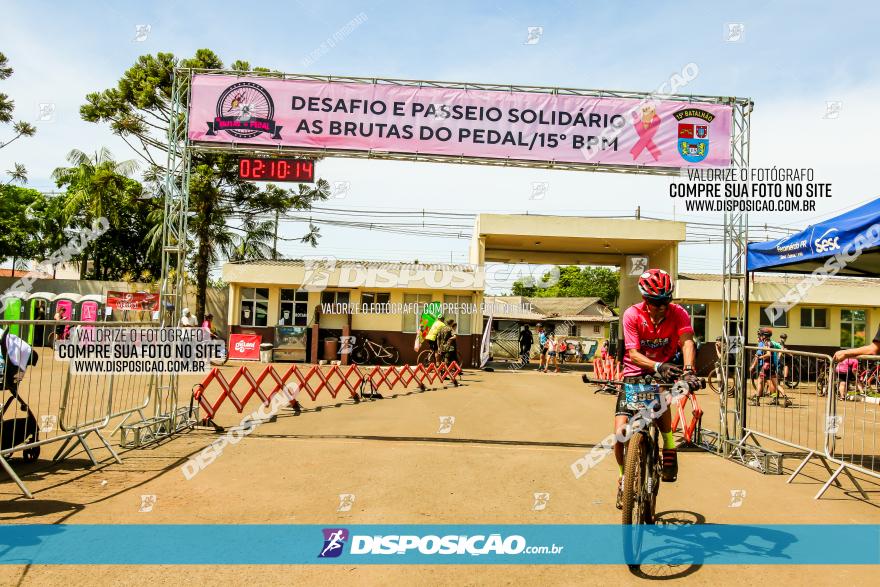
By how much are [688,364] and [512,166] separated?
600 cm

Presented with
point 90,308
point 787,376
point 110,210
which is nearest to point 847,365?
point 787,376

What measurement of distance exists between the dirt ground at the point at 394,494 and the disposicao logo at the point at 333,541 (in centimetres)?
22

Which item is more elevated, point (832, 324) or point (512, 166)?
point (512, 166)

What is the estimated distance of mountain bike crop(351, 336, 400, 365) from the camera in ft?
83.6

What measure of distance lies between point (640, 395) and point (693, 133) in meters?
6.61

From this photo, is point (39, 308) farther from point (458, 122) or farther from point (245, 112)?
point (458, 122)

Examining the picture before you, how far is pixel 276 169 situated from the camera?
9539 millimetres

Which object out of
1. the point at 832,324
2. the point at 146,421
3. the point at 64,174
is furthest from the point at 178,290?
the point at 64,174

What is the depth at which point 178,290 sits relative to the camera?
9000 millimetres

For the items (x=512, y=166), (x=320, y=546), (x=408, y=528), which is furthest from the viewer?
(x=512, y=166)

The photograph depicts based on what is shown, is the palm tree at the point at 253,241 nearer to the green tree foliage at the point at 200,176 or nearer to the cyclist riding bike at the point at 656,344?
the green tree foliage at the point at 200,176

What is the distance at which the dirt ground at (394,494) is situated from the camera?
4.17 m

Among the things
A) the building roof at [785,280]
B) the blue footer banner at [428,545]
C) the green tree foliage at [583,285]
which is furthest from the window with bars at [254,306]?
the green tree foliage at [583,285]

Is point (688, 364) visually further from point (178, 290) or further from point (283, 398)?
point (283, 398)
